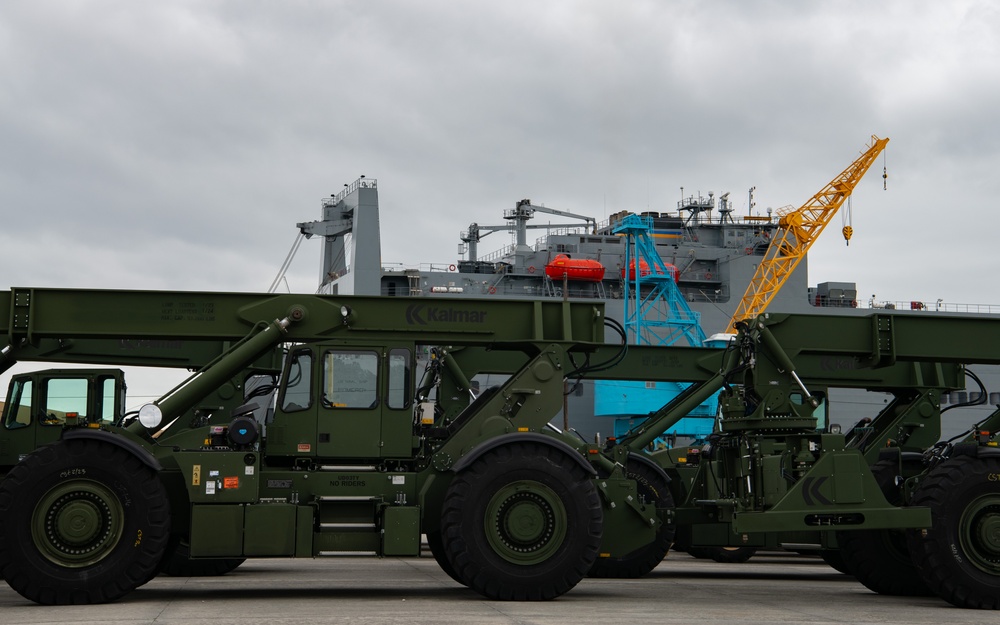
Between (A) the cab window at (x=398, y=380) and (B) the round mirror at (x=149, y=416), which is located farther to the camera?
(A) the cab window at (x=398, y=380)

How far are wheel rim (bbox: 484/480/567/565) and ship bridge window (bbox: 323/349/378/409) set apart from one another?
2.06m

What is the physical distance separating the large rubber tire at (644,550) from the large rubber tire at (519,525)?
460 cm

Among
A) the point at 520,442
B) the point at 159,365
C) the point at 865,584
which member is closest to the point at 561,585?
the point at 520,442

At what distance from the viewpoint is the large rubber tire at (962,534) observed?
45.1 ft

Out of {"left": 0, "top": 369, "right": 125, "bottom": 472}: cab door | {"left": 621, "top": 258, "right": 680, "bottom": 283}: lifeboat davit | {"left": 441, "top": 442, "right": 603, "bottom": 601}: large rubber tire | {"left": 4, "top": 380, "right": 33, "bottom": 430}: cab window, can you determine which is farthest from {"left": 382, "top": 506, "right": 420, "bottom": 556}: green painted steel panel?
{"left": 621, "top": 258, "right": 680, "bottom": 283}: lifeboat davit

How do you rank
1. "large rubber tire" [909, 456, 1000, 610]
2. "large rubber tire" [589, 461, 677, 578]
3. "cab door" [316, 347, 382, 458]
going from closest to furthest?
"large rubber tire" [909, 456, 1000, 610]
"cab door" [316, 347, 382, 458]
"large rubber tire" [589, 461, 677, 578]

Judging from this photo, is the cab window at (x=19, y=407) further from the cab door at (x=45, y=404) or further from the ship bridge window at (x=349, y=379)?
the ship bridge window at (x=349, y=379)

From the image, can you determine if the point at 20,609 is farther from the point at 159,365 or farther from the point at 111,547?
the point at 159,365

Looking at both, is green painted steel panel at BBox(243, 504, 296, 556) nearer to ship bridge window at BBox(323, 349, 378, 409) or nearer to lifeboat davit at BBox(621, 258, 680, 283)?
ship bridge window at BBox(323, 349, 378, 409)

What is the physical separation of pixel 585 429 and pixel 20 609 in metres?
52.0

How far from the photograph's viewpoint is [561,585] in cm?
1341

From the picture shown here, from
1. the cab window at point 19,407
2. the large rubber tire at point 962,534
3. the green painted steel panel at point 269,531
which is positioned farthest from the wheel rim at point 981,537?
the cab window at point 19,407

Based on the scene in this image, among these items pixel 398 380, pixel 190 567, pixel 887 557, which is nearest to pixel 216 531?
pixel 398 380

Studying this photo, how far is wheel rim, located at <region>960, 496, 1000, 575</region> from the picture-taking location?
13906mm
